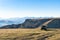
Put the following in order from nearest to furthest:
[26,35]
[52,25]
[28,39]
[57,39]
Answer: [57,39]
[28,39]
[26,35]
[52,25]

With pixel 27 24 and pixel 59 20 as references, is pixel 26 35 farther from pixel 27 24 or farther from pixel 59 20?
pixel 27 24

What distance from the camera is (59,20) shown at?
106188 mm

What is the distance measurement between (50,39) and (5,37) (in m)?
12.5

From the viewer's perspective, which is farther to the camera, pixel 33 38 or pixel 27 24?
pixel 27 24

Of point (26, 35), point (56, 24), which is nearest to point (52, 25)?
point (56, 24)

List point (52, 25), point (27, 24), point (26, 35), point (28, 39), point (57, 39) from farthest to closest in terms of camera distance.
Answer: point (27, 24) → point (52, 25) → point (26, 35) → point (28, 39) → point (57, 39)

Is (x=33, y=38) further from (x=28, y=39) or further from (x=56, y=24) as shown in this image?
(x=56, y=24)

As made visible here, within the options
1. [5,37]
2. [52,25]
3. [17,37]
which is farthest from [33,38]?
[52,25]

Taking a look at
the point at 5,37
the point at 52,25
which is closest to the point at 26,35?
the point at 5,37

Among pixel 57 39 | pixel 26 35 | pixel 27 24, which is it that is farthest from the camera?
pixel 27 24

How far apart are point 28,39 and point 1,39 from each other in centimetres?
710

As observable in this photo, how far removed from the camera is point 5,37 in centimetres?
4216

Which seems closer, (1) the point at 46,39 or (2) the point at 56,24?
(1) the point at 46,39

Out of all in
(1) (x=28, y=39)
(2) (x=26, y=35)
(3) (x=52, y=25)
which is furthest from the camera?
(3) (x=52, y=25)
